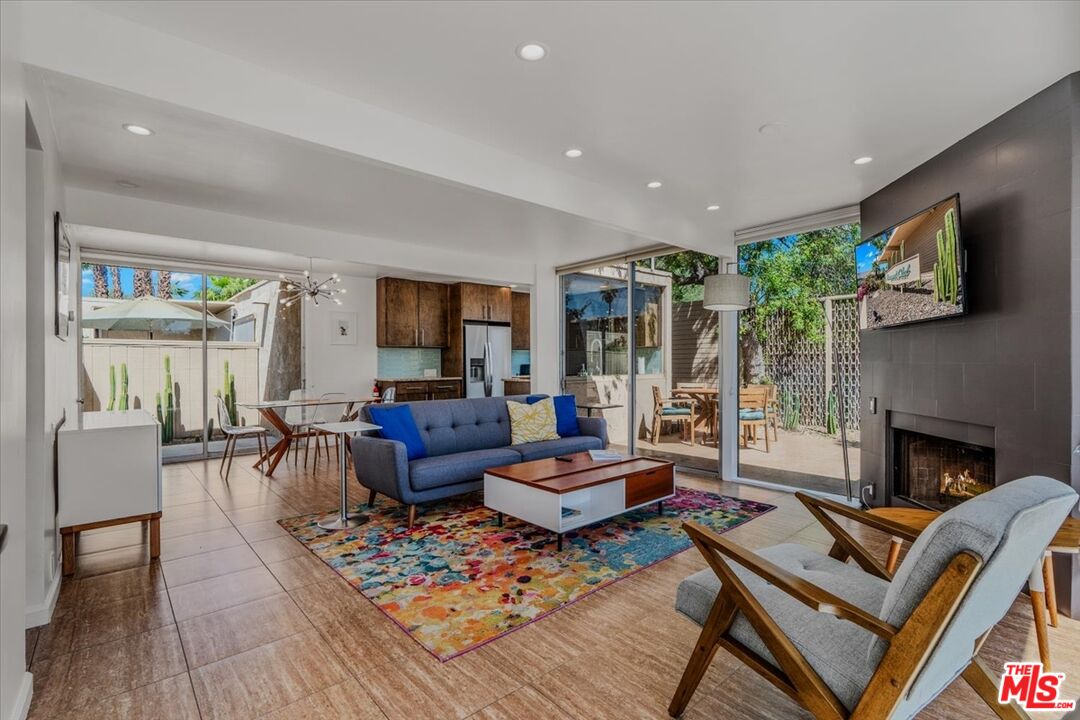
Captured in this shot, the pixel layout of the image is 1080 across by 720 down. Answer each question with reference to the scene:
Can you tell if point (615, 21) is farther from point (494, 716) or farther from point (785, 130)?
point (494, 716)

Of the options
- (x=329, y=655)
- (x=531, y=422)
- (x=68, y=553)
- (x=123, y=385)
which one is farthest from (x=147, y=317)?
(x=329, y=655)

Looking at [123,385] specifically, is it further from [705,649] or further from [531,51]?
[705,649]

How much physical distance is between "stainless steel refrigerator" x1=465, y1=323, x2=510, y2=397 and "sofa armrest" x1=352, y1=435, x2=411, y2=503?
3732 mm

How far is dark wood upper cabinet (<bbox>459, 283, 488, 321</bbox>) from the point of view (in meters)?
7.76

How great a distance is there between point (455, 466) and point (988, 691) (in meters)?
3.04

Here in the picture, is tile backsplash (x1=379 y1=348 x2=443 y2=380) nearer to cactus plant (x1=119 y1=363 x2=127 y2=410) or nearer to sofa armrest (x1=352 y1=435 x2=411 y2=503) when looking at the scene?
cactus plant (x1=119 y1=363 x2=127 y2=410)

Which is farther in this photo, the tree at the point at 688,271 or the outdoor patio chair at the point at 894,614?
the tree at the point at 688,271

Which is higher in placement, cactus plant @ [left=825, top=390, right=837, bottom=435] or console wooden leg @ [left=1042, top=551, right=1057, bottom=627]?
cactus plant @ [left=825, top=390, right=837, bottom=435]

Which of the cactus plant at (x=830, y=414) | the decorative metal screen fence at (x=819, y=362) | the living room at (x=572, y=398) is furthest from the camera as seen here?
the cactus plant at (x=830, y=414)

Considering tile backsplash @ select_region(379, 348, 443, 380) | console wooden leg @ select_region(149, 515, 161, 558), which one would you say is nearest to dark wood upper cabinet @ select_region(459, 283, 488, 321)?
tile backsplash @ select_region(379, 348, 443, 380)

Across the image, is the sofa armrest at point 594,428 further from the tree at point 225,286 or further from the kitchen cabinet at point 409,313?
the tree at point 225,286

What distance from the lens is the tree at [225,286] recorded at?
20.8 feet

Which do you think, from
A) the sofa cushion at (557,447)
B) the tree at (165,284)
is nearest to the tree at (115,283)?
the tree at (165,284)

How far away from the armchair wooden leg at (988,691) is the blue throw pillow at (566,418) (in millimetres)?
3665
